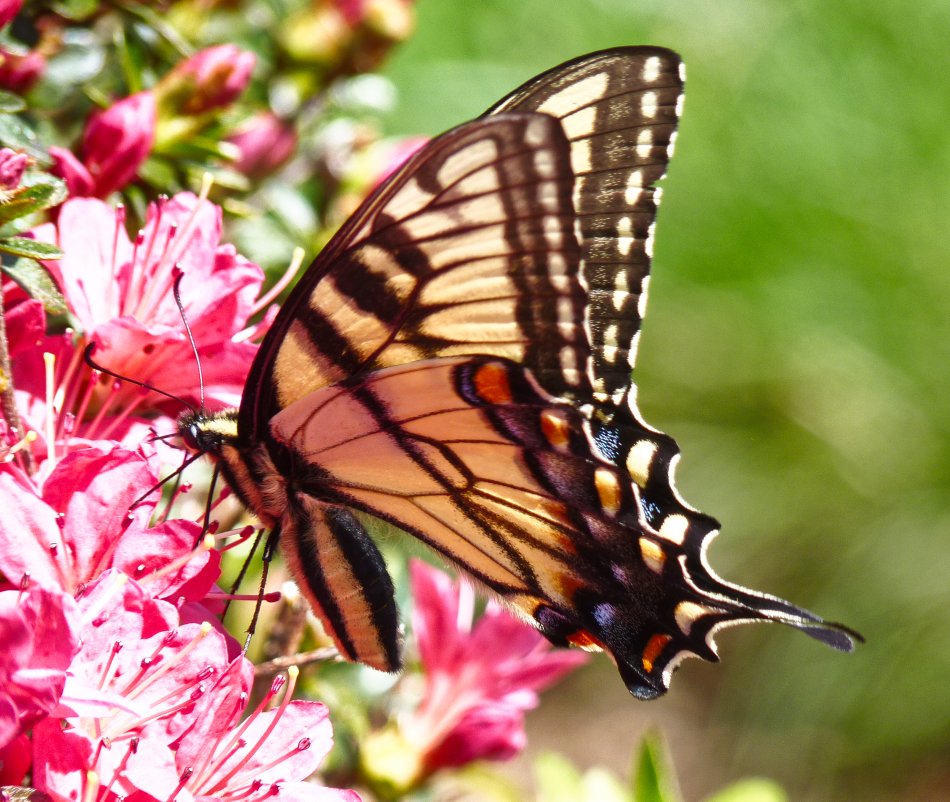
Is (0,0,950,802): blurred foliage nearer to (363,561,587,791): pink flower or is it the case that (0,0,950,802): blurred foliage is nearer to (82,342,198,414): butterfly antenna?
(363,561,587,791): pink flower

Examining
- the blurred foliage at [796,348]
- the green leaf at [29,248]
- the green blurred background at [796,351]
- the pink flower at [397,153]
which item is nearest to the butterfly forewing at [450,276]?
the green leaf at [29,248]

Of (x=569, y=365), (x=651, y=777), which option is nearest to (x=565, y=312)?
(x=569, y=365)

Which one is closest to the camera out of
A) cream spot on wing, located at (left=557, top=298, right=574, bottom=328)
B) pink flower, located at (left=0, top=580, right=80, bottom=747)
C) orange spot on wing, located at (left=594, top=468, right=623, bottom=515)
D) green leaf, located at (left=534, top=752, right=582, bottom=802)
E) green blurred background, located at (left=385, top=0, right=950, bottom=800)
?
pink flower, located at (left=0, top=580, right=80, bottom=747)

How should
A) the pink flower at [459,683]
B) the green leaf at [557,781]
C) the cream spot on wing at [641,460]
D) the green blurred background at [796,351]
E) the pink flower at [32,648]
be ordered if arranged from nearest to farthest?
the pink flower at [32,648]
the cream spot on wing at [641,460]
the pink flower at [459,683]
the green leaf at [557,781]
the green blurred background at [796,351]

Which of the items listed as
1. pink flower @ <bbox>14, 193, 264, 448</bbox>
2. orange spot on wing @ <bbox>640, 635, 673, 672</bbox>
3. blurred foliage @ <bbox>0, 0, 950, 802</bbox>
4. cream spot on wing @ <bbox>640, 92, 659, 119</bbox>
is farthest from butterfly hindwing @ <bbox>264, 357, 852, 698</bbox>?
blurred foliage @ <bbox>0, 0, 950, 802</bbox>

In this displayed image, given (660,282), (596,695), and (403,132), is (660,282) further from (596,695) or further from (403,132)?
(596,695)

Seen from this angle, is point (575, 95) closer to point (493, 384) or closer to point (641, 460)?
point (493, 384)

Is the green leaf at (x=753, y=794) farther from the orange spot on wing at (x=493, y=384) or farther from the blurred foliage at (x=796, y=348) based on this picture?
the blurred foliage at (x=796, y=348)
